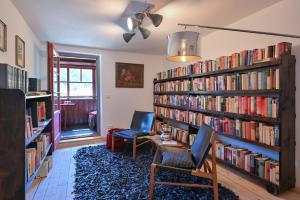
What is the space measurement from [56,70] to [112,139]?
1993 mm

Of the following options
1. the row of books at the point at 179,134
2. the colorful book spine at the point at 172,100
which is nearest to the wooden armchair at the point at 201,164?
the row of books at the point at 179,134

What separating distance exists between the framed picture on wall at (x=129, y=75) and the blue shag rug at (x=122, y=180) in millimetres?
2058

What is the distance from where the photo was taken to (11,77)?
1693 mm

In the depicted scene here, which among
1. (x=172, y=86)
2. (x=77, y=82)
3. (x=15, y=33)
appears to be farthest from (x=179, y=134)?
(x=77, y=82)

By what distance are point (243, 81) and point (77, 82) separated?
525 centimetres

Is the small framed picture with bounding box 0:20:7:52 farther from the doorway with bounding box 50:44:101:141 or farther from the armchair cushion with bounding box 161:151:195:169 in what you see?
the doorway with bounding box 50:44:101:141

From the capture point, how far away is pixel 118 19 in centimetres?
272

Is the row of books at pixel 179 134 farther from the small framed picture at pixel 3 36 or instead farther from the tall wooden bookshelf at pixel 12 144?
the small framed picture at pixel 3 36

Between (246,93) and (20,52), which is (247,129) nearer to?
(246,93)

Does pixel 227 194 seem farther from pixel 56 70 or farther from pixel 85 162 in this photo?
pixel 56 70

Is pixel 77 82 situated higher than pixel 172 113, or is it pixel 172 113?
pixel 77 82

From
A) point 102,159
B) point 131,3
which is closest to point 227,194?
point 102,159

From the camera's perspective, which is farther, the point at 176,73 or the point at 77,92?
the point at 77,92

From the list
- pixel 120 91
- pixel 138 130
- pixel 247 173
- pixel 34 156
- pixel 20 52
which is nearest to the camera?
pixel 34 156
